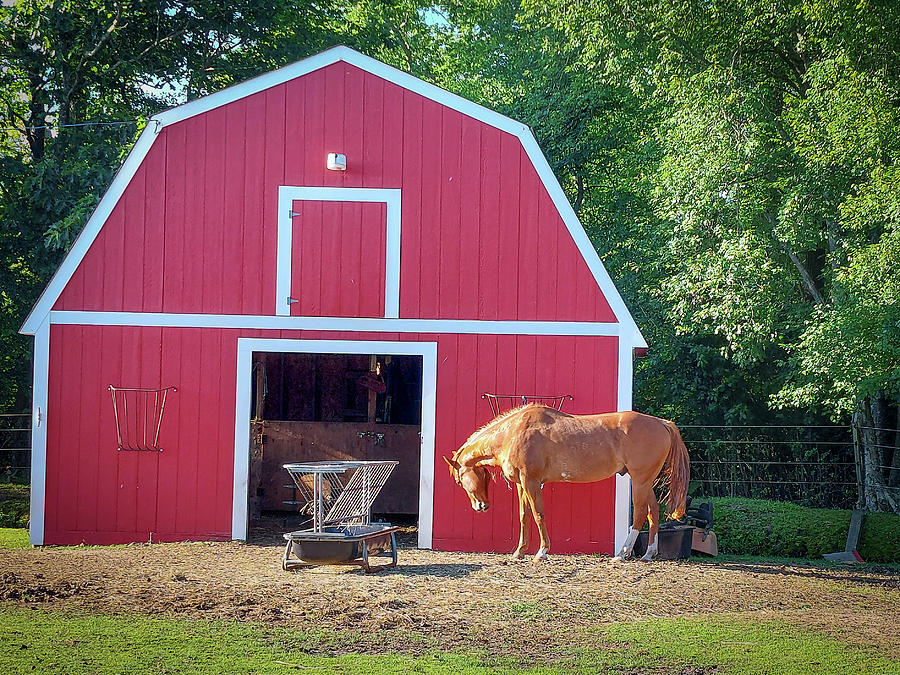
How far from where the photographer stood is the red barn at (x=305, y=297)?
1092 centimetres

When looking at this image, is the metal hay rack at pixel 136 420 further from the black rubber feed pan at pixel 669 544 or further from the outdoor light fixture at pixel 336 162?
the black rubber feed pan at pixel 669 544

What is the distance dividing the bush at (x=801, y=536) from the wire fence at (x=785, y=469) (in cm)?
213

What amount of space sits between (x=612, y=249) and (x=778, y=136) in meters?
5.84

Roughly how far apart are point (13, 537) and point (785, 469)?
1188 centimetres

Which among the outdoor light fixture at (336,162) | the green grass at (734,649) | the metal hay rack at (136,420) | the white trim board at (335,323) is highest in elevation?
the outdoor light fixture at (336,162)

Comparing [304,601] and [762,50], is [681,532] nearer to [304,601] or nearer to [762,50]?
[304,601]

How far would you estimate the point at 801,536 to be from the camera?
12.5 metres

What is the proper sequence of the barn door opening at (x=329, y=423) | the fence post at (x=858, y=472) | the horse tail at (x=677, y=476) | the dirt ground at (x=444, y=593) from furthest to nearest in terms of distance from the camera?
the fence post at (x=858, y=472), the barn door opening at (x=329, y=423), the horse tail at (x=677, y=476), the dirt ground at (x=444, y=593)

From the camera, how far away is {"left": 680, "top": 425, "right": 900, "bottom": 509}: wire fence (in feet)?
50.3

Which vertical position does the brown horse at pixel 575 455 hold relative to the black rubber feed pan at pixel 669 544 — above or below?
above

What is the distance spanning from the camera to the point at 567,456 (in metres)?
10.3

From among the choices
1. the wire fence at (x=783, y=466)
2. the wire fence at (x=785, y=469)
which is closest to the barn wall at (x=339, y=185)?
the wire fence at (x=783, y=466)

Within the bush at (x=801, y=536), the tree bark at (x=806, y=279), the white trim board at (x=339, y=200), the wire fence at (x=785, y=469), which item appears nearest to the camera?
the white trim board at (x=339, y=200)

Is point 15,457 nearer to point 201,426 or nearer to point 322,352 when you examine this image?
point 201,426
